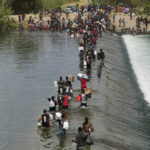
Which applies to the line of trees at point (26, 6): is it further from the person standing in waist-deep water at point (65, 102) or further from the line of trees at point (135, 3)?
the person standing in waist-deep water at point (65, 102)

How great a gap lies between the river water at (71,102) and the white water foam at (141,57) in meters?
0.76

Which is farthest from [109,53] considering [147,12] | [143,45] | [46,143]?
[147,12]

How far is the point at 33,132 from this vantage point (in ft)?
78.2

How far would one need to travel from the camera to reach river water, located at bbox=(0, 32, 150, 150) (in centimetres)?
2314

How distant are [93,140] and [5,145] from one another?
458 centimetres

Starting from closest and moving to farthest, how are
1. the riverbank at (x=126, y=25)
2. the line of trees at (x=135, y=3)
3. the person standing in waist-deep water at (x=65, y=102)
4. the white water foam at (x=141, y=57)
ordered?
the person standing in waist-deep water at (x=65, y=102) → the white water foam at (x=141, y=57) → the riverbank at (x=126, y=25) → the line of trees at (x=135, y=3)

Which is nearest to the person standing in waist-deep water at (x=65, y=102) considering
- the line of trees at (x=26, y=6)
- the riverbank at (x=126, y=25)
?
the riverbank at (x=126, y=25)

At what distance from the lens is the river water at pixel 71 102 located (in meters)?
23.1

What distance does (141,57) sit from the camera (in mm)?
56750

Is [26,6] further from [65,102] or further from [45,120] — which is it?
[45,120]

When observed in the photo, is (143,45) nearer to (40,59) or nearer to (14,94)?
(40,59)

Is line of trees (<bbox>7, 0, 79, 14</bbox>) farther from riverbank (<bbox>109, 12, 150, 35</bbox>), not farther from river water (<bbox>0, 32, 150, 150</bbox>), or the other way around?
river water (<bbox>0, 32, 150, 150</bbox>)

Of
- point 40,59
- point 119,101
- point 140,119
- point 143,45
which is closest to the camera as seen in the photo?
point 140,119

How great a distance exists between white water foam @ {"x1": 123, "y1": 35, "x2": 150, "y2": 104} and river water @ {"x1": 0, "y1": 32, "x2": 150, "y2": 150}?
2.49 feet
